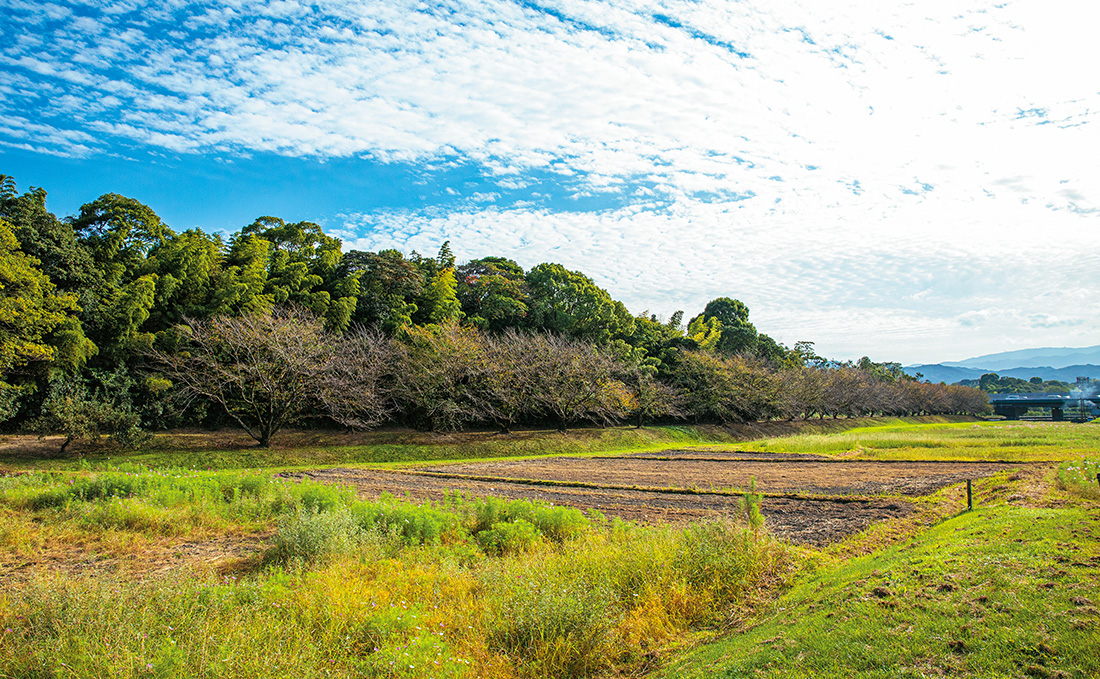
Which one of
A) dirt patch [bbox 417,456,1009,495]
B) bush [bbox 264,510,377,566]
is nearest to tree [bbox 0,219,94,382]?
dirt patch [bbox 417,456,1009,495]

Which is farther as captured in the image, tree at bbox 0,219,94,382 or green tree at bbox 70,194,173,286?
green tree at bbox 70,194,173,286

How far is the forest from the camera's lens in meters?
28.3

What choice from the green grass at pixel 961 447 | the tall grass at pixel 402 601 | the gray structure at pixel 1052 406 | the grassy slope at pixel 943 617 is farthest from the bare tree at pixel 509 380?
the gray structure at pixel 1052 406

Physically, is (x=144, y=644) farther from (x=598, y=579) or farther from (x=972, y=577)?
(x=972, y=577)

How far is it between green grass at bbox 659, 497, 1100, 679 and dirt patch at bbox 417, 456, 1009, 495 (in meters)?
9.54

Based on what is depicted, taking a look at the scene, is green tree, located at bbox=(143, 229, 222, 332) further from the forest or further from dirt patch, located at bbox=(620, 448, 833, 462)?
dirt patch, located at bbox=(620, 448, 833, 462)

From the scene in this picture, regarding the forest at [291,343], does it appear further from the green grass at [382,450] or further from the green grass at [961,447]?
the green grass at [961,447]

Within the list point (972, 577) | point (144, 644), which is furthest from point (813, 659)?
point (144, 644)

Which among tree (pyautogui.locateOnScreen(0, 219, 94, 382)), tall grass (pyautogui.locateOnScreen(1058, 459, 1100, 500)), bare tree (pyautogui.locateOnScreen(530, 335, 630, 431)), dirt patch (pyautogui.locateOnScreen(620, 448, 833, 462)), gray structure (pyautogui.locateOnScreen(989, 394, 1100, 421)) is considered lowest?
gray structure (pyautogui.locateOnScreen(989, 394, 1100, 421))

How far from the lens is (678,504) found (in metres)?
15.9

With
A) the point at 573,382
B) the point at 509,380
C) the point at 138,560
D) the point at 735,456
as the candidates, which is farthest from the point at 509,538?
the point at 573,382

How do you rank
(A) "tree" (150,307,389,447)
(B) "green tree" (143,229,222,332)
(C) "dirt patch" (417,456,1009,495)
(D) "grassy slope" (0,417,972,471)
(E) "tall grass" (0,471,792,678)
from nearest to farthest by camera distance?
(E) "tall grass" (0,471,792,678)
(C) "dirt patch" (417,456,1009,495)
(D) "grassy slope" (0,417,972,471)
(A) "tree" (150,307,389,447)
(B) "green tree" (143,229,222,332)

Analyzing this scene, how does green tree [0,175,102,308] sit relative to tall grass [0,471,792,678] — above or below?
above

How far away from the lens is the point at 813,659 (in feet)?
16.9
